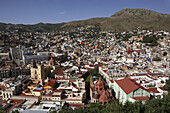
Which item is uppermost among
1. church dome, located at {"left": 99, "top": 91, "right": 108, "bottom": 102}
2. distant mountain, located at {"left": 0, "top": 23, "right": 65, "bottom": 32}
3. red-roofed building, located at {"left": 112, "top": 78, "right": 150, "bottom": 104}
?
distant mountain, located at {"left": 0, "top": 23, "right": 65, "bottom": 32}

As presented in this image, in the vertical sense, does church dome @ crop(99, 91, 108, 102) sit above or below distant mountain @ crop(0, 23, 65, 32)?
below

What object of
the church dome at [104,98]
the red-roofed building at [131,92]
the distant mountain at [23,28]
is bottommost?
the church dome at [104,98]

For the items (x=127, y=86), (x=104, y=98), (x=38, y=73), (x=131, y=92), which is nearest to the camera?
(x=131, y=92)

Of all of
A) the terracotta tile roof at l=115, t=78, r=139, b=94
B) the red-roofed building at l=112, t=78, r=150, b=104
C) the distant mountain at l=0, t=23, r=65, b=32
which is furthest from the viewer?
the distant mountain at l=0, t=23, r=65, b=32

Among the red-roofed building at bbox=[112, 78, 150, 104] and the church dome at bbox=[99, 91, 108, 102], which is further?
the church dome at bbox=[99, 91, 108, 102]

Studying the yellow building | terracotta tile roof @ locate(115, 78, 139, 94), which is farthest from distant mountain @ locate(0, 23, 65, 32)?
terracotta tile roof @ locate(115, 78, 139, 94)

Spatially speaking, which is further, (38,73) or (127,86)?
(38,73)

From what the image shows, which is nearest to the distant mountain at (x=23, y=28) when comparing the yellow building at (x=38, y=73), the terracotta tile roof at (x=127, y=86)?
the yellow building at (x=38, y=73)

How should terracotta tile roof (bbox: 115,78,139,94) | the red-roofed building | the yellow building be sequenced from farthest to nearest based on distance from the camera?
the yellow building
terracotta tile roof (bbox: 115,78,139,94)
the red-roofed building

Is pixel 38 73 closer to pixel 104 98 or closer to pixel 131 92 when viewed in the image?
pixel 104 98

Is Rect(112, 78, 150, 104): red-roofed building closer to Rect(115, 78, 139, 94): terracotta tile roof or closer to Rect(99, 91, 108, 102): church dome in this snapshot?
Rect(115, 78, 139, 94): terracotta tile roof

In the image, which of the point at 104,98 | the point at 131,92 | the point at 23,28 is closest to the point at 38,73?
the point at 104,98

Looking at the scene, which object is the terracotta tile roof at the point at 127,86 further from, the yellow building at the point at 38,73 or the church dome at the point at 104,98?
the yellow building at the point at 38,73
